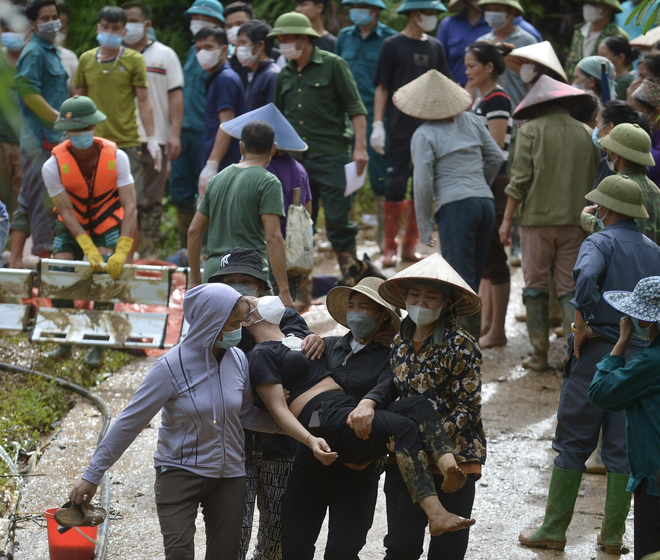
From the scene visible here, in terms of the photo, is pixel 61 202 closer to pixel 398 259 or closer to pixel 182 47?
pixel 398 259

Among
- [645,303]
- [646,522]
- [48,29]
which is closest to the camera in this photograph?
[645,303]

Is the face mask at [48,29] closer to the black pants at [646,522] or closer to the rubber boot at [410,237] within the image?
the rubber boot at [410,237]

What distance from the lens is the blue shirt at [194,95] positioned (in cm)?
971

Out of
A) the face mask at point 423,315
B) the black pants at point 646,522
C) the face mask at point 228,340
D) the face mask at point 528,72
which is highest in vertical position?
the face mask at point 528,72

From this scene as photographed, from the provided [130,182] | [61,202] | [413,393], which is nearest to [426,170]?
[130,182]

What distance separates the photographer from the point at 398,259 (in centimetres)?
998

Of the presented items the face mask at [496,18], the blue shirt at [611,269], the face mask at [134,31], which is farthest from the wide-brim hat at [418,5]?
the blue shirt at [611,269]

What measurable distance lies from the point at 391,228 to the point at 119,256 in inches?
132

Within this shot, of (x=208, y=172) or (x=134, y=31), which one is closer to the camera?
(x=208, y=172)

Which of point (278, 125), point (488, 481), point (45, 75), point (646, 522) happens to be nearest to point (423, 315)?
point (646, 522)

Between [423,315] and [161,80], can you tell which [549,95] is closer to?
[423,315]

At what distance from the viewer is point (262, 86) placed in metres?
8.63

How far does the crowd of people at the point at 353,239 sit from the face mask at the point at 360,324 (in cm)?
1

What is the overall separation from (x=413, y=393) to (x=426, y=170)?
338 centimetres
